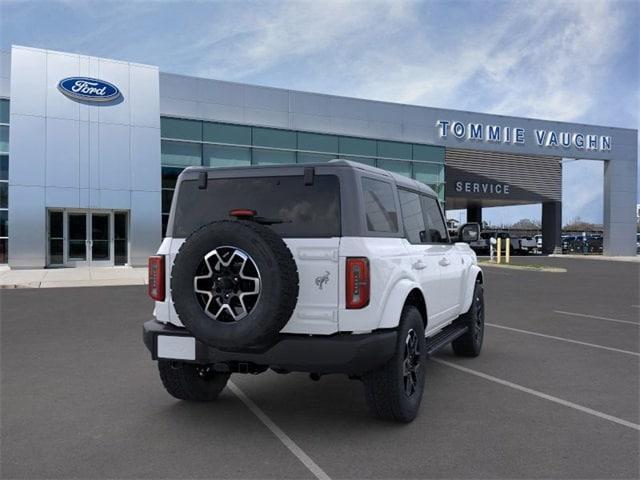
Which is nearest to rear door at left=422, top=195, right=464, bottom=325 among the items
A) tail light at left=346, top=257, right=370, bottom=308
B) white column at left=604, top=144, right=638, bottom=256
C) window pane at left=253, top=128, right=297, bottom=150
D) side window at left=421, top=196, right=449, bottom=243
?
side window at left=421, top=196, right=449, bottom=243

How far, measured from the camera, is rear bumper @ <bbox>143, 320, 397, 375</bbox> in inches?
151

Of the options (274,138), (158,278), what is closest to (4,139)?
(274,138)

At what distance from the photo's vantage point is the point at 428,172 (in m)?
32.1

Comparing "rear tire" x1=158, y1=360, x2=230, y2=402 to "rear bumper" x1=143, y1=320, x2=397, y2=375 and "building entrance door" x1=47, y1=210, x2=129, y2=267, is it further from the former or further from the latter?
"building entrance door" x1=47, y1=210, x2=129, y2=267

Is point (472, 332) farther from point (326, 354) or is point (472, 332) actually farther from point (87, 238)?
point (87, 238)

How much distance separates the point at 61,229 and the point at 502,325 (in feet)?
61.1

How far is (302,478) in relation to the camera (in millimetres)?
3422

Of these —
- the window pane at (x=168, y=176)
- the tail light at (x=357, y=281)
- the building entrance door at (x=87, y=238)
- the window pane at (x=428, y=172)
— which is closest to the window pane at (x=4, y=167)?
the building entrance door at (x=87, y=238)

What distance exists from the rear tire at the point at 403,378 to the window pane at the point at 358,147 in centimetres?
2515

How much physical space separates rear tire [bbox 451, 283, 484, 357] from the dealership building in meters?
15.9

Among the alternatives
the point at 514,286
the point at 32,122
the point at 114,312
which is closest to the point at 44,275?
the point at 32,122

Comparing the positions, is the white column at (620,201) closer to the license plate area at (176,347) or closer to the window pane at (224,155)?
the window pane at (224,155)

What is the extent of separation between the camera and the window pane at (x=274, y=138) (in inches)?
1066

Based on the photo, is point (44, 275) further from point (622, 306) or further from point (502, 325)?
point (622, 306)
